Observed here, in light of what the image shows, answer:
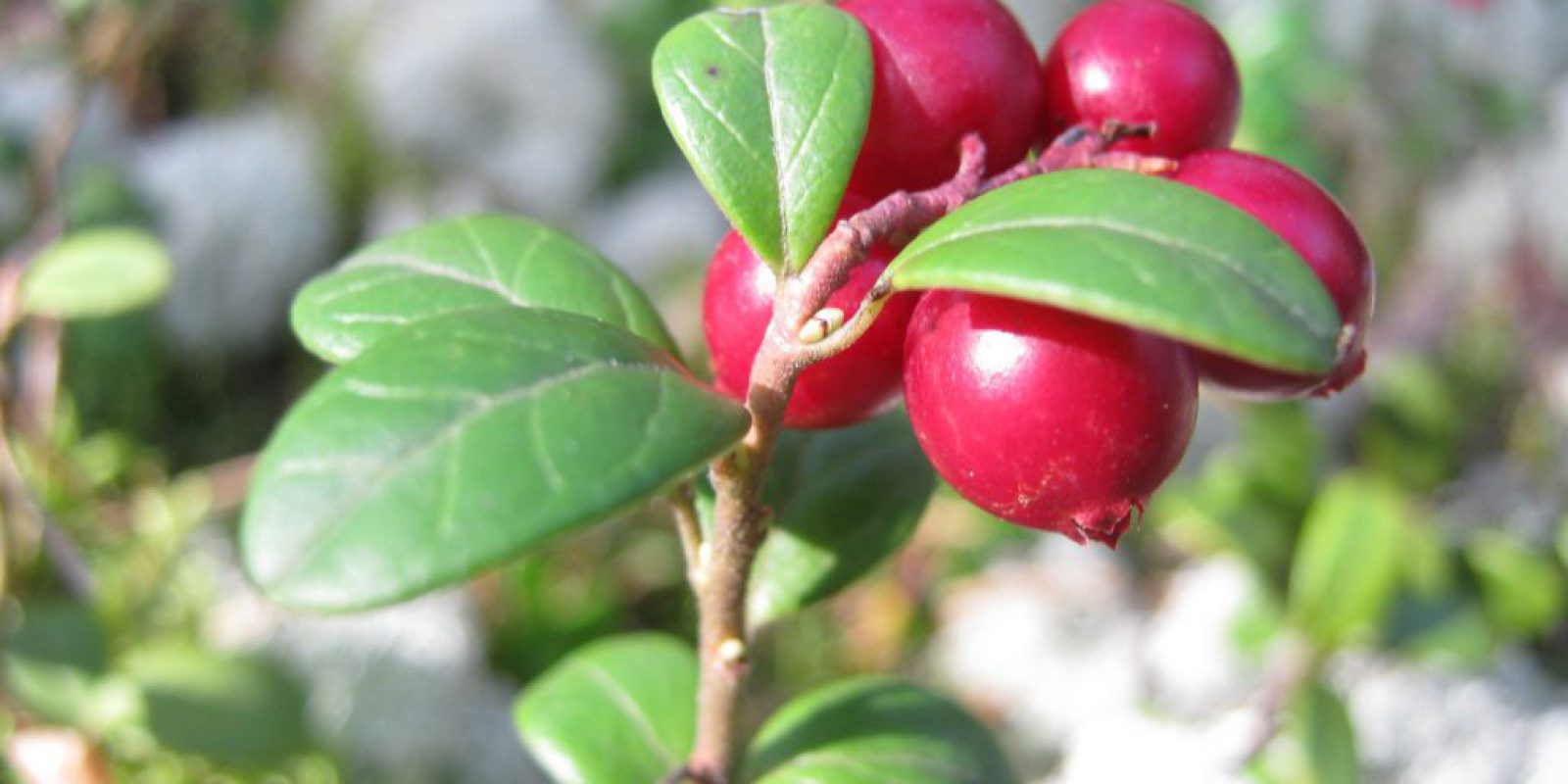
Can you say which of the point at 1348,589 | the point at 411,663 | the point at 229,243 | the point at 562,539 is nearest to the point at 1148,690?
the point at 1348,589

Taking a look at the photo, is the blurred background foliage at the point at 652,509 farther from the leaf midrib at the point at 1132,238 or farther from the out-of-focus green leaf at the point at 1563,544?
the leaf midrib at the point at 1132,238

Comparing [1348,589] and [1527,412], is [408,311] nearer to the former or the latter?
[1348,589]

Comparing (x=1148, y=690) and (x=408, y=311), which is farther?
(x=1148, y=690)

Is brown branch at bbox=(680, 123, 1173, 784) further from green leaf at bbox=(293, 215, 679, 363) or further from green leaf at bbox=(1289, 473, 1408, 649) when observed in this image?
green leaf at bbox=(1289, 473, 1408, 649)

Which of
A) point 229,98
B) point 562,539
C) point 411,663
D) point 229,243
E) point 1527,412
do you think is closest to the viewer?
point 562,539

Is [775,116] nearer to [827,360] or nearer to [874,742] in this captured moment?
[827,360]

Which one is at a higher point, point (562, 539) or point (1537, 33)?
point (562, 539)

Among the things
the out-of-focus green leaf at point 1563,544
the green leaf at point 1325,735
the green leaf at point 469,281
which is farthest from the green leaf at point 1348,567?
the green leaf at point 469,281
